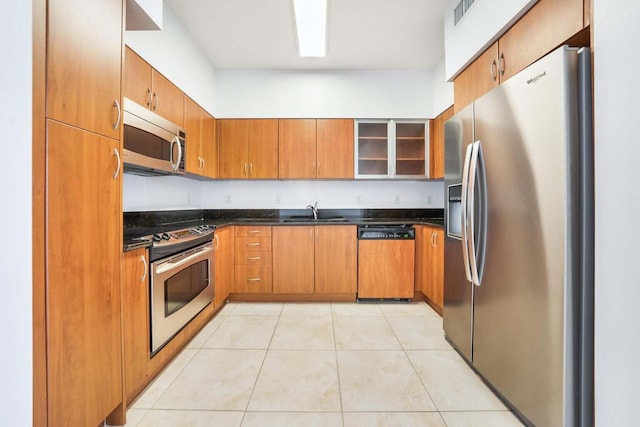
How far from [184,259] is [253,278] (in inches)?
46.9

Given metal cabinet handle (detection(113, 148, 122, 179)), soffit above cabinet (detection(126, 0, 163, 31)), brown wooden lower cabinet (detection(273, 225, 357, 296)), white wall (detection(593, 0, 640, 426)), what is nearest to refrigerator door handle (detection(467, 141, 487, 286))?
white wall (detection(593, 0, 640, 426))

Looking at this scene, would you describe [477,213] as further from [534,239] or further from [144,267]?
[144,267]

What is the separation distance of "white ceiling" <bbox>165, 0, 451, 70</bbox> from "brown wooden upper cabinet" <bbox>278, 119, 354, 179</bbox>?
0.71m

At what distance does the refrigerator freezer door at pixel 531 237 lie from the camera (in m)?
1.16

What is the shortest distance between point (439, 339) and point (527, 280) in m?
1.25

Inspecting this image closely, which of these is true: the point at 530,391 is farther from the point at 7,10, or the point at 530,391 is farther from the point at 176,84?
the point at 176,84

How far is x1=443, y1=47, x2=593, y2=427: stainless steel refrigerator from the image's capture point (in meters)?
1.16

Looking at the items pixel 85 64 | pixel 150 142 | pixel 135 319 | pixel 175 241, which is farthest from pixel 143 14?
pixel 135 319

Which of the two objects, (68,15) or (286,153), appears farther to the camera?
(286,153)

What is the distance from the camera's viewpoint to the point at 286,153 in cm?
350

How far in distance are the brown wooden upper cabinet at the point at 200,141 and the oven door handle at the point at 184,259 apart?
2.56ft

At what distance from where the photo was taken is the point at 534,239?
1.31 m

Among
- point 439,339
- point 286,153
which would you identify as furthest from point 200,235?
point 439,339

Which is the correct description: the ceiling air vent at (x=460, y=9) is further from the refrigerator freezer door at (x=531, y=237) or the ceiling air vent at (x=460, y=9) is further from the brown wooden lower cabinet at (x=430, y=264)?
the brown wooden lower cabinet at (x=430, y=264)
